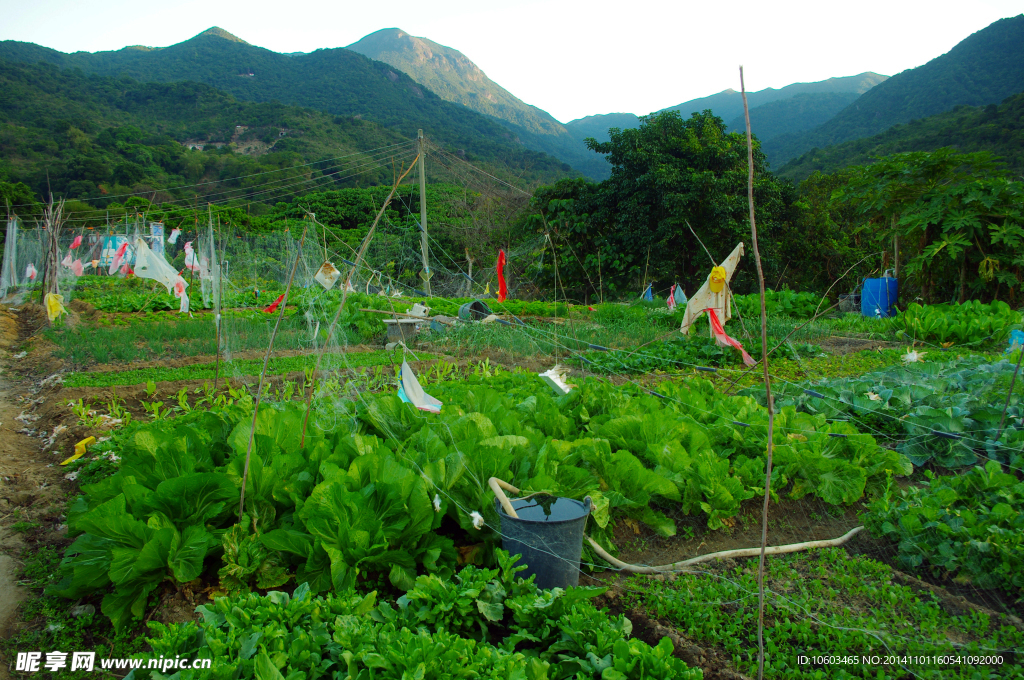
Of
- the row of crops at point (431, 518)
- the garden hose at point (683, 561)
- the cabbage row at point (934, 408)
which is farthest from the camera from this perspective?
the cabbage row at point (934, 408)

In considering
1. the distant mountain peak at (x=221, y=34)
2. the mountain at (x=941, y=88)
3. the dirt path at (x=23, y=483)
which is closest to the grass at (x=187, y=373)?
the dirt path at (x=23, y=483)

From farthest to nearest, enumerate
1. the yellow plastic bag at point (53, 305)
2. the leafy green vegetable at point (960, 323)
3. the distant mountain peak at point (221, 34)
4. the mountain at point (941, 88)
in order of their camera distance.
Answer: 1. the distant mountain peak at point (221, 34)
2. the mountain at point (941, 88)
3. the yellow plastic bag at point (53, 305)
4. the leafy green vegetable at point (960, 323)

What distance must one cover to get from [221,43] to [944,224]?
374ft

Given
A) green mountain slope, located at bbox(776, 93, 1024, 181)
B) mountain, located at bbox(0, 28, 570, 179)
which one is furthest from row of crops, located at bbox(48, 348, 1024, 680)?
mountain, located at bbox(0, 28, 570, 179)

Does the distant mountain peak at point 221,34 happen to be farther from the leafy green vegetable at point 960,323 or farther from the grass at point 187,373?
the leafy green vegetable at point 960,323

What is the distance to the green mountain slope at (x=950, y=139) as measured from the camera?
1973 cm

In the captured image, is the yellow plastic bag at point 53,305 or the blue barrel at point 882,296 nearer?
the yellow plastic bag at point 53,305

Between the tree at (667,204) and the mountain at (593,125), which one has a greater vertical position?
the mountain at (593,125)

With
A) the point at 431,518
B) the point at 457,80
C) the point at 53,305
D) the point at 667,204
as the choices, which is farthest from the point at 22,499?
the point at 457,80

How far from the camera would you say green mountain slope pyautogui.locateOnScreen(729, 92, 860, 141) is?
57.5 meters

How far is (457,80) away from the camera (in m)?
134

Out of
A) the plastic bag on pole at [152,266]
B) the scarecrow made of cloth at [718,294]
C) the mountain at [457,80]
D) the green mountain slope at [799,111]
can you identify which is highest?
the mountain at [457,80]

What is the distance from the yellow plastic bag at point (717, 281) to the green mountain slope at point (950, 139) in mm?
17452

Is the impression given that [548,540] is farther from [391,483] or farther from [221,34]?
[221,34]
